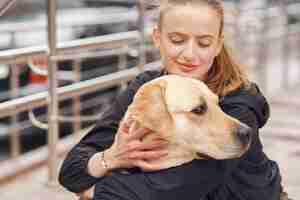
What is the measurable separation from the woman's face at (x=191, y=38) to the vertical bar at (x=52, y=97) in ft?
4.62

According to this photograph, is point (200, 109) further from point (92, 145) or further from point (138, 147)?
point (92, 145)

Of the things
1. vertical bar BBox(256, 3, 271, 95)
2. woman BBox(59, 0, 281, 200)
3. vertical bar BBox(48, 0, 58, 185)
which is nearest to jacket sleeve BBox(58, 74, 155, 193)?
woman BBox(59, 0, 281, 200)

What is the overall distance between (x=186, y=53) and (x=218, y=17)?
13cm

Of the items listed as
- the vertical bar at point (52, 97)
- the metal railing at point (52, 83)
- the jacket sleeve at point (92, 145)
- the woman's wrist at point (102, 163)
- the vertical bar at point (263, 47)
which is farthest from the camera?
the vertical bar at point (263, 47)

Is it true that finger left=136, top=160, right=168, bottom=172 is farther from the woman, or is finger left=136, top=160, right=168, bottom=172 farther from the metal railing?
the metal railing

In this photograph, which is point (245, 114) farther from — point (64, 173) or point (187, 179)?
point (64, 173)

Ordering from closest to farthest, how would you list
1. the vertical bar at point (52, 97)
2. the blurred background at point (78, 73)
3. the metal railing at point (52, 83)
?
the metal railing at point (52, 83) → the vertical bar at point (52, 97) → the blurred background at point (78, 73)

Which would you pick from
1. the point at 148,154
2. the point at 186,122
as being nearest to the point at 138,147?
the point at 148,154

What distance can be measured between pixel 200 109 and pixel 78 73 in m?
3.28

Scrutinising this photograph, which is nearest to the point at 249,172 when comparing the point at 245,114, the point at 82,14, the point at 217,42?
the point at 245,114

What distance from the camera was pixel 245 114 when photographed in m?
1.77

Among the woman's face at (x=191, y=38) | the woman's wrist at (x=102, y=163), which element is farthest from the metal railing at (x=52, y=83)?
the woman's face at (x=191, y=38)

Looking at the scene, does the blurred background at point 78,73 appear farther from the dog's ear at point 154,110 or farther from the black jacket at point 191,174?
the dog's ear at point 154,110

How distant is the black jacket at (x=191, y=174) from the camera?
1.68 metres
